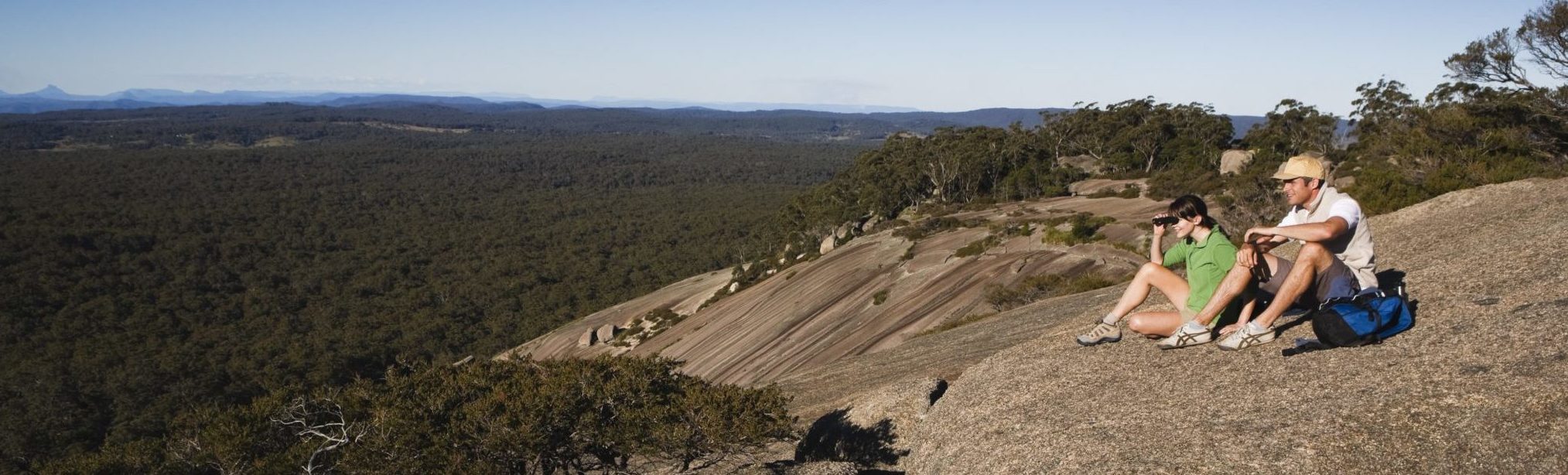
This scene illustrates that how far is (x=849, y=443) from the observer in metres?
10.4

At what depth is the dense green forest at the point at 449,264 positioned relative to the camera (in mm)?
10617

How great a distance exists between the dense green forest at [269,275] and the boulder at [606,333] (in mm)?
10685

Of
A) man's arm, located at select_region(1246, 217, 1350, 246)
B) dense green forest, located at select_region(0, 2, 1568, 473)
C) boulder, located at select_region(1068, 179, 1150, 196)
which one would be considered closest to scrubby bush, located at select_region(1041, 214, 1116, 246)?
dense green forest, located at select_region(0, 2, 1568, 473)

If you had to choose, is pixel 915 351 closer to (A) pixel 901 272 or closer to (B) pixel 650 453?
(B) pixel 650 453

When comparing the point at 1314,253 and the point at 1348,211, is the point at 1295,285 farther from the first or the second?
the point at 1348,211

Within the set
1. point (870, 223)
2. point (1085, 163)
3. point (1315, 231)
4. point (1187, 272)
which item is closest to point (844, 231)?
point (870, 223)

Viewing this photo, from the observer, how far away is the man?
7.27 m

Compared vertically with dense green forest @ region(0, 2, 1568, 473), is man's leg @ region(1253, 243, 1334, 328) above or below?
above

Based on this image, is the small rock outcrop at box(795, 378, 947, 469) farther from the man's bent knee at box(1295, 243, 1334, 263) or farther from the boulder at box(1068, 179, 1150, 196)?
the boulder at box(1068, 179, 1150, 196)

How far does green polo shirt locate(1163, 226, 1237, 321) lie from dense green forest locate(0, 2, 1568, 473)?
5.13m

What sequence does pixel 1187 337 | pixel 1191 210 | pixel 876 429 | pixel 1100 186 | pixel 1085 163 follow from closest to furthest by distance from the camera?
pixel 1191 210 < pixel 1187 337 < pixel 876 429 < pixel 1100 186 < pixel 1085 163

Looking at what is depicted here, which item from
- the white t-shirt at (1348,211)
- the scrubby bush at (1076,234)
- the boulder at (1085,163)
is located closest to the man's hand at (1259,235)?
the white t-shirt at (1348,211)

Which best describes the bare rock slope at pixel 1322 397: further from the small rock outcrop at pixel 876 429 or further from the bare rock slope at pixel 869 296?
the bare rock slope at pixel 869 296

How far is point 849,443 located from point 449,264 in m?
108
